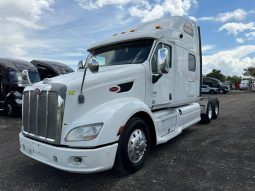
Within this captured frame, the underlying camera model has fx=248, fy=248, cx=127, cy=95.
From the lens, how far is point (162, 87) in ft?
17.4

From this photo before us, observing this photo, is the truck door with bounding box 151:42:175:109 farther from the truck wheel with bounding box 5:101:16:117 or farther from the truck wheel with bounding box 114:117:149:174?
the truck wheel with bounding box 5:101:16:117

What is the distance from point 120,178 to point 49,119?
1.47 metres

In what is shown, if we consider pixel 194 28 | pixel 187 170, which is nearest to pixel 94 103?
pixel 187 170

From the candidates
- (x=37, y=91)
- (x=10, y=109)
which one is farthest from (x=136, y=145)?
(x=10, y=109)

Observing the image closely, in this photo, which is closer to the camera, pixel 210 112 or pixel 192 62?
pixel 192 62

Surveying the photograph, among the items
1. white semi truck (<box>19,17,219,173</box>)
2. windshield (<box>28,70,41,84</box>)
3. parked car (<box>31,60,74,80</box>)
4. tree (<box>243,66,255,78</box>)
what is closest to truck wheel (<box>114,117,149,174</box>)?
white semi truck (<box>19,17,219,173</box>)

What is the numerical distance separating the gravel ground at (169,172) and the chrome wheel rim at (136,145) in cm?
27

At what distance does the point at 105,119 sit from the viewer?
357 cm

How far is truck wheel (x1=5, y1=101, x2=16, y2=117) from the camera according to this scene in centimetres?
1069

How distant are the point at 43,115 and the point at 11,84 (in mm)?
8665

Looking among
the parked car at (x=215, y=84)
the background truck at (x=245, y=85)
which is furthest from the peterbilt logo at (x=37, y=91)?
the background truck at (x=245, y=85)

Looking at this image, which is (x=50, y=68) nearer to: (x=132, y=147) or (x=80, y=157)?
(x=132, y=147)

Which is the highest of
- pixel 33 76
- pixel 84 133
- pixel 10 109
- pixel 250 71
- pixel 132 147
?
pixel 250 71

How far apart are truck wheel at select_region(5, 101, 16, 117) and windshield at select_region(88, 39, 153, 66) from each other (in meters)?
6.88
